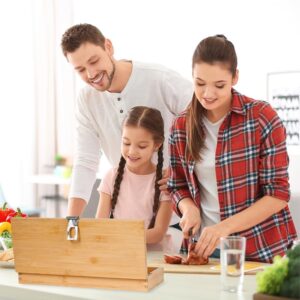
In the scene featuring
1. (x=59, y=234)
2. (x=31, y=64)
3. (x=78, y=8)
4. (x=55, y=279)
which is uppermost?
(x=78, y=8)

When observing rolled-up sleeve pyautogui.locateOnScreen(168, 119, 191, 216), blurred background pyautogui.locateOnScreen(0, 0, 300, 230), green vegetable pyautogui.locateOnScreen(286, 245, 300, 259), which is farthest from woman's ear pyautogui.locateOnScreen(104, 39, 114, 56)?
blurred background pyautogui.locateOnScreen(0, 0, 300, 230)

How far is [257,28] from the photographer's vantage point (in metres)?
4.85

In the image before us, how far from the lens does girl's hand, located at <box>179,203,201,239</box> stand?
6.41 feet

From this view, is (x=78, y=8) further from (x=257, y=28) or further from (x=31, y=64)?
(x=257, y=28)

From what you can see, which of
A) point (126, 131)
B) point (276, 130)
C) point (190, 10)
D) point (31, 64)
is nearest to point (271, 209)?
point (276, 130)

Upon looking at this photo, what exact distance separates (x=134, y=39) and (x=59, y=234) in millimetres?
4054

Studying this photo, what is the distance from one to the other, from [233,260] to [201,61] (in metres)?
0.68

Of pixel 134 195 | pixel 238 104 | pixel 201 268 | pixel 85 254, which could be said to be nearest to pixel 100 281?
pixel 85 254

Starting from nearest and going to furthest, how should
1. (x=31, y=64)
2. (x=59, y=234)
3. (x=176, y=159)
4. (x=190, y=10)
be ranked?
(x=59, y=234)
(x=176, y=159)
(x=190, y=10)
(x=31, y=64)

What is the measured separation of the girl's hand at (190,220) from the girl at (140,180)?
0.27 meters

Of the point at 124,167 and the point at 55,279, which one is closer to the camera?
the point at 55,279

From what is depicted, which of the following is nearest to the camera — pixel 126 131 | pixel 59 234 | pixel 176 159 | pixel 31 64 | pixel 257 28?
pixel 59 234

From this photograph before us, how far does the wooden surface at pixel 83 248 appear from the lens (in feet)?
5.00

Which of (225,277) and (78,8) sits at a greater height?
(78,8)
